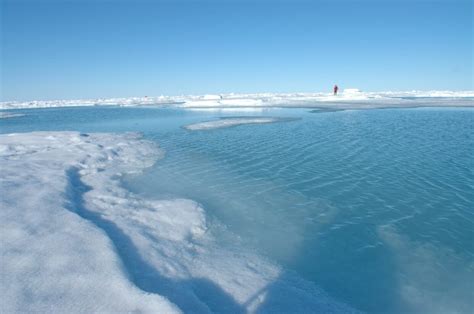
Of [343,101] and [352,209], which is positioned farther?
[343,101]

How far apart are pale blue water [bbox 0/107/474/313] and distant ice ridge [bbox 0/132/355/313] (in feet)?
2.23

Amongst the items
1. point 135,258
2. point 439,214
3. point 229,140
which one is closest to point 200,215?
point 135,258

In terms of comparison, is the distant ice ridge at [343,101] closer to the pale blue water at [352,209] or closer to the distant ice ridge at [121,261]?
the pale blue water at [352,209]

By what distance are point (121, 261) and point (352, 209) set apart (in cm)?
611

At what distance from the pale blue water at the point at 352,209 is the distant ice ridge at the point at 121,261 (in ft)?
2.23

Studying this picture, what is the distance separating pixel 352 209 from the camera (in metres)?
8.12

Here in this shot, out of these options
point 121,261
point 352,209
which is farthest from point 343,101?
point 121,261

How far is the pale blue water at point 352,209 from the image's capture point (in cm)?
541

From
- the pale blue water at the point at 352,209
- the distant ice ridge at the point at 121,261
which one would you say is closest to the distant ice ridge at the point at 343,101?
the pale blue water at the point at 352,209

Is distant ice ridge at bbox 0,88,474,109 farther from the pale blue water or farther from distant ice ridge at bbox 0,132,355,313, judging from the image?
distant ice ridge at bbox 0,132,355,313

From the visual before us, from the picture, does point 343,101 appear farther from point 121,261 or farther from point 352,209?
point 121,261

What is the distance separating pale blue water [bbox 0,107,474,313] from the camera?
541 cm

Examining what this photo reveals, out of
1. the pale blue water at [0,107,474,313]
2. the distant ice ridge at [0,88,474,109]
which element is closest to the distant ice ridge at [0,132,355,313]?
the pale blue water at [0,107,474,313]

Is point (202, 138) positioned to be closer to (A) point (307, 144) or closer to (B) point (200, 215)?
(A) point (307, 144)
